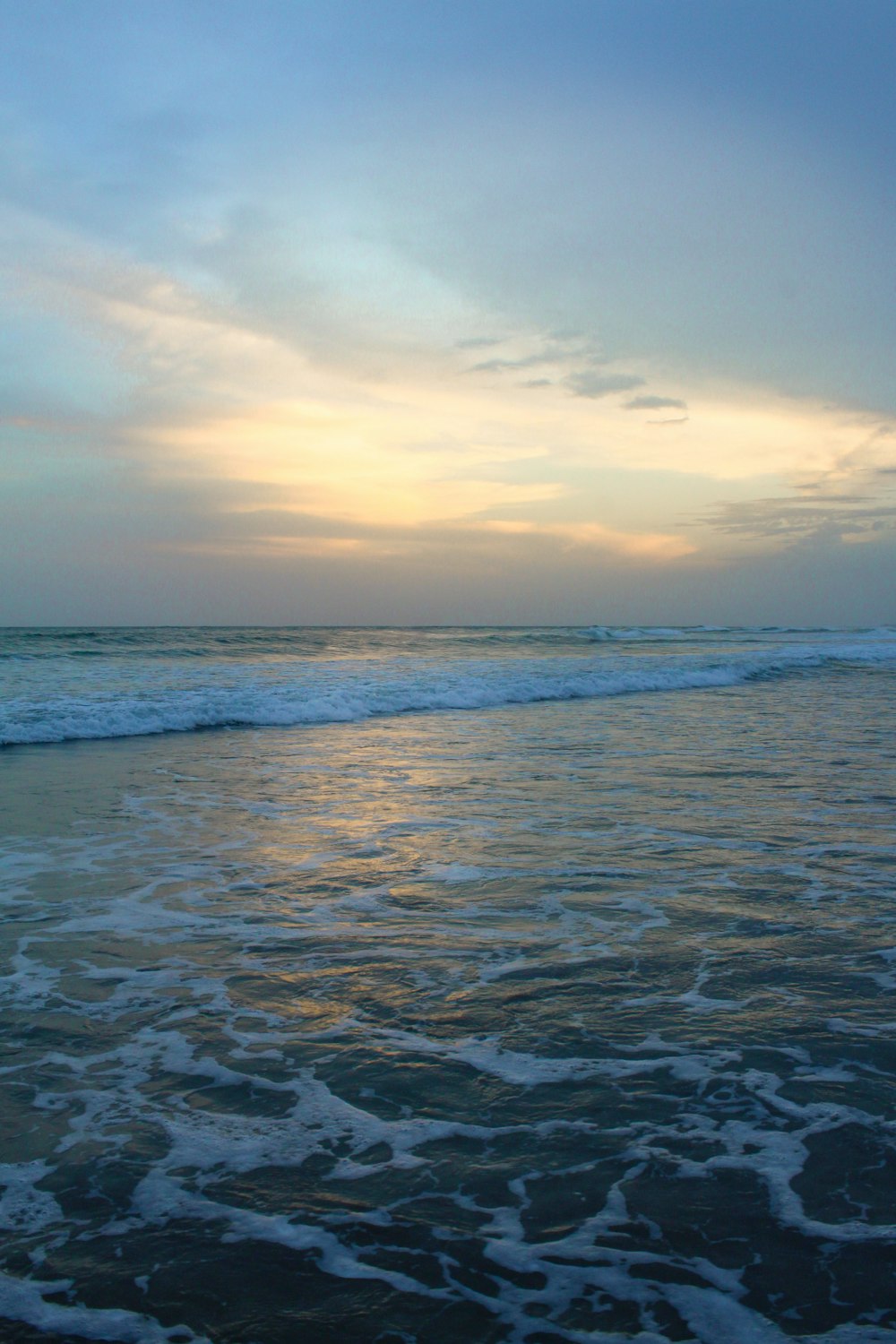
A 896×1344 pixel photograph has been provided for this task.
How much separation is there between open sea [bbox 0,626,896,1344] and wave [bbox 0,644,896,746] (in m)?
6.88

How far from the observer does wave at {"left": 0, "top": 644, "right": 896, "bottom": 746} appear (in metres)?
16.4

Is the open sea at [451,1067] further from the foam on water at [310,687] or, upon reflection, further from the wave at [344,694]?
the foam on water at [310,687]

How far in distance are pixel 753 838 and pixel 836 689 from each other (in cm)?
1946

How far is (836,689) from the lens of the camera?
2523 centimetres

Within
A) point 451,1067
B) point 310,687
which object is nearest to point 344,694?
point 310,687

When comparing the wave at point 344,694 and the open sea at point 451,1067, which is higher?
the wave at point 344,694

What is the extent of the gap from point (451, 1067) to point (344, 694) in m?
17.7

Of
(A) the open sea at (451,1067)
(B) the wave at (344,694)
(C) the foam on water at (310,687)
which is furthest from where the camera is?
(C) the foam on water at (310,687)

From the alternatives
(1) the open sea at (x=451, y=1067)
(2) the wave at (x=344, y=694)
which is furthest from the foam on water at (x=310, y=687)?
(1) the open sea at (x=451, y=1067)

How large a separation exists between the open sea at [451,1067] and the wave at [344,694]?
6.88m

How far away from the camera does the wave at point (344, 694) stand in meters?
16.4

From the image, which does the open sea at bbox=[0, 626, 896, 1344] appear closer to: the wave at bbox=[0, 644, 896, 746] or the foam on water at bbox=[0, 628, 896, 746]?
the wave at bbox=[0, 644, 896, 746]

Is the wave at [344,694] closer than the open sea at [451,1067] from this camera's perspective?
No

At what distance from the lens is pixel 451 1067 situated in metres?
3.80
